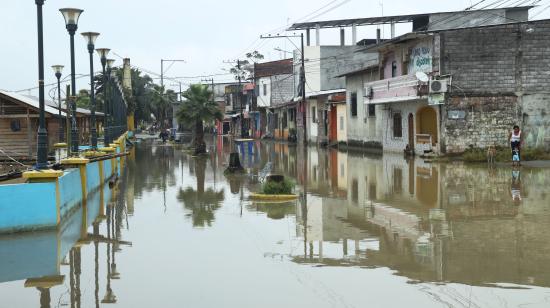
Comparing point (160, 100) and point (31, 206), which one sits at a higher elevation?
point (160, 100)

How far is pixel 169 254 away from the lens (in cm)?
1008

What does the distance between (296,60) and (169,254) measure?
168ft

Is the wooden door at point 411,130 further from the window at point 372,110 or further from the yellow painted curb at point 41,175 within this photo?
the yellow painted curb at point 41,175

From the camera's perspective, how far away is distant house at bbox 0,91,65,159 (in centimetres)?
2709

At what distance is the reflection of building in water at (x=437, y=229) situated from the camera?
8.60m

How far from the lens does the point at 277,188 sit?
55.7ft

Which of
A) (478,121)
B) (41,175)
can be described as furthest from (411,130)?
(41,175)

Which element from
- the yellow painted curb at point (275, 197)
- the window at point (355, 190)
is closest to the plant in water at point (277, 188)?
the yellow painted curb at point (275, 197)

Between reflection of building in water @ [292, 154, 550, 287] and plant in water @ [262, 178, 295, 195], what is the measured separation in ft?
1.94

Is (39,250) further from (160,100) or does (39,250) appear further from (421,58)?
(160,100)

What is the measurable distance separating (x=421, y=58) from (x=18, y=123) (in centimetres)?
1880

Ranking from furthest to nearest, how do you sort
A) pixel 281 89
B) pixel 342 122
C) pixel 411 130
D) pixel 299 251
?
pixel 281 89 < pixel 342 122 < pixel 411 130 < pixel 299 251

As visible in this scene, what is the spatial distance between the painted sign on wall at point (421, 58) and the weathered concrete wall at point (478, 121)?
2.51 meters

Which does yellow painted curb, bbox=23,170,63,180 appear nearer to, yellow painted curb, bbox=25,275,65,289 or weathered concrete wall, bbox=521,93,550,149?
yellow painted curb, bbox=25,275,65,289
